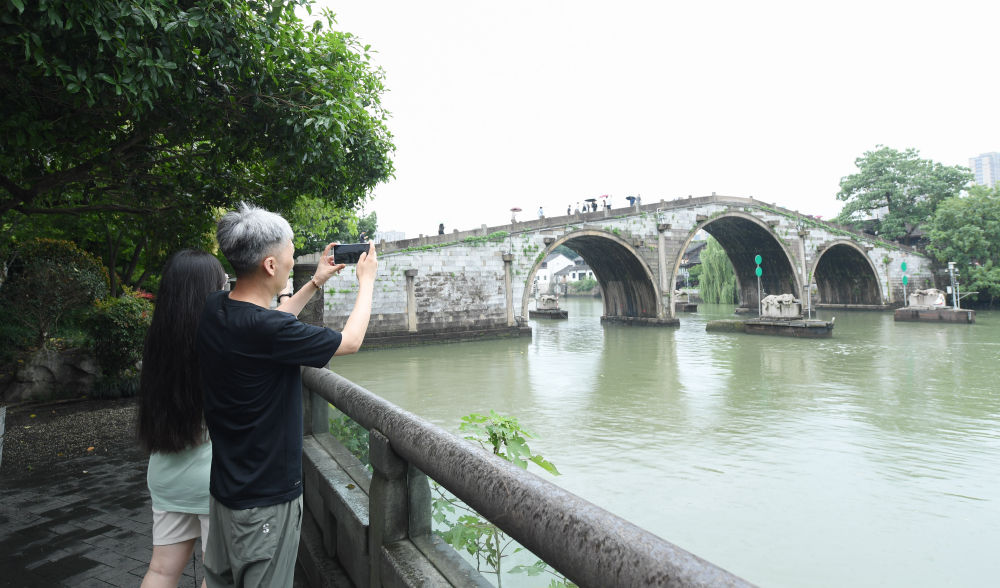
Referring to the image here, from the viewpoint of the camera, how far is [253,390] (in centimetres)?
146

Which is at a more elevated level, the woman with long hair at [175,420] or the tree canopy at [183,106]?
the tree canopy at [183,106]

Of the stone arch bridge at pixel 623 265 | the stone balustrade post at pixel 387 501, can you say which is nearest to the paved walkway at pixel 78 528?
the stone balustrade post at pixel 387 501

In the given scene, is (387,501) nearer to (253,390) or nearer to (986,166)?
(253,390)

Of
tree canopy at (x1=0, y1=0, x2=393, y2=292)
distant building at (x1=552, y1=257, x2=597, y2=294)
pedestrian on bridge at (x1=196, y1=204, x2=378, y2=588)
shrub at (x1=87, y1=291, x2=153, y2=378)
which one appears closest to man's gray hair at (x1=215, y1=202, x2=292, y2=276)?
pedestrian on bridge at (x1=196, y1=204, x2=378, y2=588)

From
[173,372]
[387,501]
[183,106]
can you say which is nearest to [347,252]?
[173,372]

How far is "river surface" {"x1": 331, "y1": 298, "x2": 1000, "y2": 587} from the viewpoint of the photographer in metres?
4.09

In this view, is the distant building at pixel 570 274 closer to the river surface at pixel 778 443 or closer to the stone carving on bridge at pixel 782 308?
the stone carving on bridge at pixel 782 308

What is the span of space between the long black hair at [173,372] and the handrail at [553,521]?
2.02 feet

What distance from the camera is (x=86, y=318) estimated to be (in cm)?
745

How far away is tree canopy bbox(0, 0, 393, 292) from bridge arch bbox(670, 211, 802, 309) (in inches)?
901

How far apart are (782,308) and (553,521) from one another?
20.3m

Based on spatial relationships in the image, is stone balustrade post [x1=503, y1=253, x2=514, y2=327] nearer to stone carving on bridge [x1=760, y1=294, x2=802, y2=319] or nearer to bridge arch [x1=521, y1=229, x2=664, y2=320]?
bridge arch [x1=521, y1=229, x2=664, y2=320]

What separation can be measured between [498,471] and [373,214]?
33.8 metres

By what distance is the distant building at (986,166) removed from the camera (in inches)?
5418
